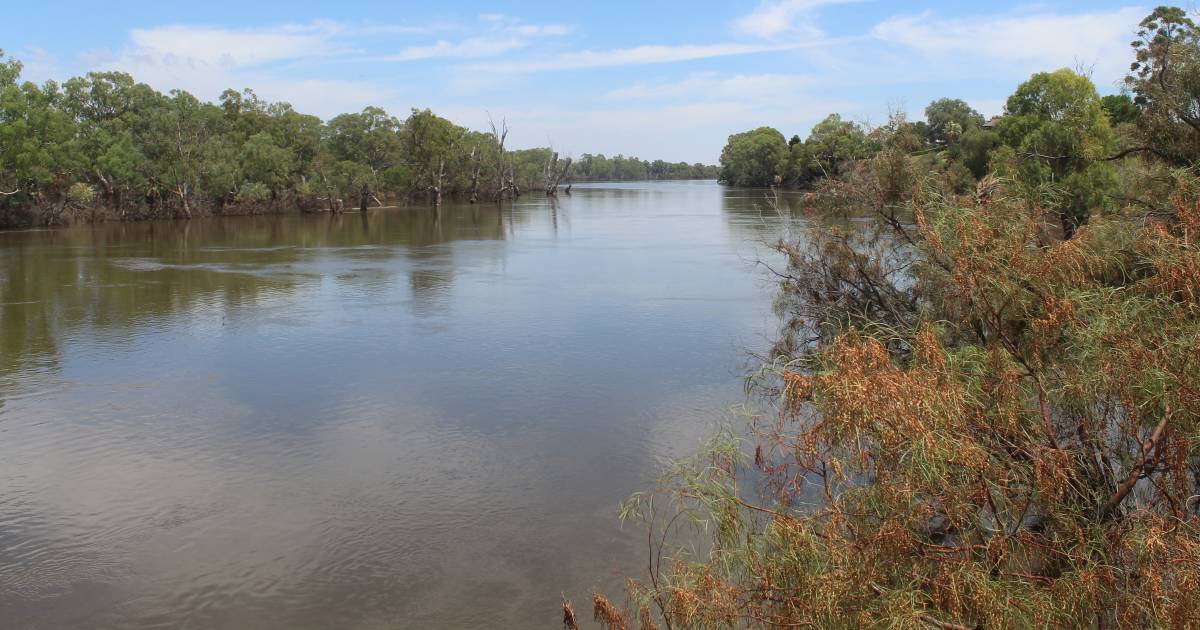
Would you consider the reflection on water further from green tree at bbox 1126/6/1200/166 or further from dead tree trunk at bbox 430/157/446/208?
dead tree trunk at bbox 430/157/446/208

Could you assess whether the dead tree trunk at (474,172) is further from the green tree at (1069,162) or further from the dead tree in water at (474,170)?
the green tree at (1069,162)

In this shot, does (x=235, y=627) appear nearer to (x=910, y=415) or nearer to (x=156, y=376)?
(x=910, y=415)

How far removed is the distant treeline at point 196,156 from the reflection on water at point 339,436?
2082 centimetres

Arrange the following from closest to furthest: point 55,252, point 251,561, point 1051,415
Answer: point 1051,415, point 251,561, point 55,252

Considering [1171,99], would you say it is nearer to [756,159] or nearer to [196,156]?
[196,156]

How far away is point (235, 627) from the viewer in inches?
316

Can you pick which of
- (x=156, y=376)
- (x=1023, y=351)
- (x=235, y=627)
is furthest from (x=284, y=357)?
(x=1023, y=351)

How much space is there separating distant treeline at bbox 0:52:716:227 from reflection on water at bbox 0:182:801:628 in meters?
20.8

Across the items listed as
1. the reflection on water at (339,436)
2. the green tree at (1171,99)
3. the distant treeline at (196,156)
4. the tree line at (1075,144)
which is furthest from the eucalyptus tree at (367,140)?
the green tree at (1171,99)

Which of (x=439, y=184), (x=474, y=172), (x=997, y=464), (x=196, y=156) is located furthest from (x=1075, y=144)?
(x=474, y=172)

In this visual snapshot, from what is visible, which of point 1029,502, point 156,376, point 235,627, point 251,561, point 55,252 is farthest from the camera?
point 55,252

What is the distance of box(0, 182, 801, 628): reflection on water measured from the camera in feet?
28.7

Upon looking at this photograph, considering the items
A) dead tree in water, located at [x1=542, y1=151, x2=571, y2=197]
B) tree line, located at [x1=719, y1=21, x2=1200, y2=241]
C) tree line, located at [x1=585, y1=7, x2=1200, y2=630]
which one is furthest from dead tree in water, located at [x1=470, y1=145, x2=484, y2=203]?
tree line, located at [x1=585, y1=7, x2=1200, y2=630]

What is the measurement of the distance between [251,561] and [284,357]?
8961 millimetres
